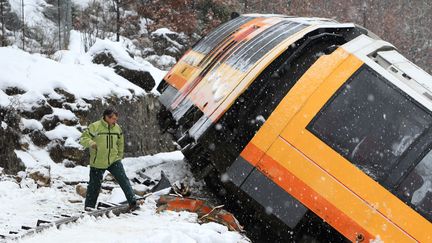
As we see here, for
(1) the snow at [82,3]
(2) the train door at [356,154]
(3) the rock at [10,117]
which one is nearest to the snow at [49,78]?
(3) the rock at [10,117]

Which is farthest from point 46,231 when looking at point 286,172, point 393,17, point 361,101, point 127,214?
point 393,17

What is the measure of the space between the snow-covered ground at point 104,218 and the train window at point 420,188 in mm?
1503

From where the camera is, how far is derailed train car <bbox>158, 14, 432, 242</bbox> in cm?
537

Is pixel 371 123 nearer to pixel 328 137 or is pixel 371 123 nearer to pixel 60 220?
pixel 328 137

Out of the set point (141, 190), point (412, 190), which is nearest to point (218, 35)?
point (141, 190)

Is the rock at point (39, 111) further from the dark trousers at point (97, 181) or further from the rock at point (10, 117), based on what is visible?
the dark trousers at point (97, 181)

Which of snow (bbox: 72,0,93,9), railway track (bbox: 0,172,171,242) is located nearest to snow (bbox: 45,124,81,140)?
railway track (bbox: 0,172,171,242)

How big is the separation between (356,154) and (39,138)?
664 centimetres

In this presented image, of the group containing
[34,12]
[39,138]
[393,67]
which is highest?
[393,67]

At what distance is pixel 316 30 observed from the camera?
6.58 m

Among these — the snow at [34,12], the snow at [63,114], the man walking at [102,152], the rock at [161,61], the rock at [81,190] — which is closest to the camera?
the man walking at [102,152]

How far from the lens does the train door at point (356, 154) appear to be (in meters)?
5.32

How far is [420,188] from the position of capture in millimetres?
5332

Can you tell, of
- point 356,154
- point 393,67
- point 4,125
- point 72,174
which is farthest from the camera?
point 72,174
